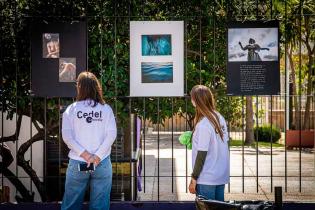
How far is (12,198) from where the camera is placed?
900 centimetres

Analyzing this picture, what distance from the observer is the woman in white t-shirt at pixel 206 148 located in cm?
561

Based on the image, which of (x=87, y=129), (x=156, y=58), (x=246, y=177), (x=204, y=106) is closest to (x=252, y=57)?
(x=156, y=58)

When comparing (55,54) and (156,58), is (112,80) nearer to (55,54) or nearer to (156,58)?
(156,58)

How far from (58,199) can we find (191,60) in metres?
2.76

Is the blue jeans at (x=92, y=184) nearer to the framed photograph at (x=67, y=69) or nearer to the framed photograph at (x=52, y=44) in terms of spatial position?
the framed photograph at (x=67, y=69)

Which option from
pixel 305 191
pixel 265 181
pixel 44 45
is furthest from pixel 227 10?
pixel 265 181

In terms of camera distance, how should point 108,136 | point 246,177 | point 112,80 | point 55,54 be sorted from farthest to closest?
point 246,177
point 112,80
point 55,54
point 108,136

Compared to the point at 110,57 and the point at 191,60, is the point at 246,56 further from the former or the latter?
the point at 110,57

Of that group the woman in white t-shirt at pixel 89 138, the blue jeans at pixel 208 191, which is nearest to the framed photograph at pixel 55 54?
the woman in white t-shirt at pixel 89 138

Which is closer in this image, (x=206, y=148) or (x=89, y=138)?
(x=206, y=148)

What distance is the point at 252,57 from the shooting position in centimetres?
758

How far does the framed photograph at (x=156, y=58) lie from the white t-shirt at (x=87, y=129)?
1.79 meters

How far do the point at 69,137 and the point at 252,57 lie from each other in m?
2.90

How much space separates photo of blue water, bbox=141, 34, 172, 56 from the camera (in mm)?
7512
